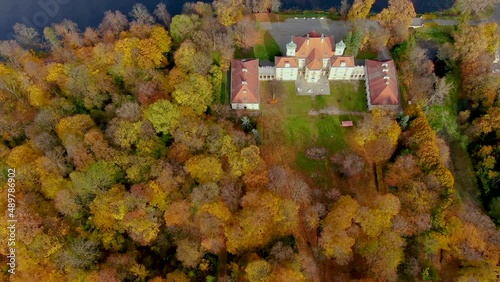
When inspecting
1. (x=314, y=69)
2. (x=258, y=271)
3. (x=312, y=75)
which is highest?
(x=314, y=69)

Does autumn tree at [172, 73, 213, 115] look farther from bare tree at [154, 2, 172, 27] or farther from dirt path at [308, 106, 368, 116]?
bare tree at [154, 2, 172, 27]

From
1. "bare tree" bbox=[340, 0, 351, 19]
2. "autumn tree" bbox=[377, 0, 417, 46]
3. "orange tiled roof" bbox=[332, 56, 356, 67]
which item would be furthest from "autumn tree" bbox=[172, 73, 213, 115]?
→ "autumn tree" bbox=[377, 0, 417, 46]

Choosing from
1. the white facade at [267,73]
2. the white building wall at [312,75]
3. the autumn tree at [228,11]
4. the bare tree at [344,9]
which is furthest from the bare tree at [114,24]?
the bare tree at [344,9]

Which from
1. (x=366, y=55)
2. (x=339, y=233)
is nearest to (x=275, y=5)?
(x=366, y=55)

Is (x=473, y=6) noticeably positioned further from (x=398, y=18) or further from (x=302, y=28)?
(x=302, y=28)

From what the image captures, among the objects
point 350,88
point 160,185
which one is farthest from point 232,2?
point 160,185

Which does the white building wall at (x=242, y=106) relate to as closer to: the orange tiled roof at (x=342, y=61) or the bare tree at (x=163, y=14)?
the orange tiled roof at (x=342, y=61)

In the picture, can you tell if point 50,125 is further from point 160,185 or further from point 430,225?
point 430,225
